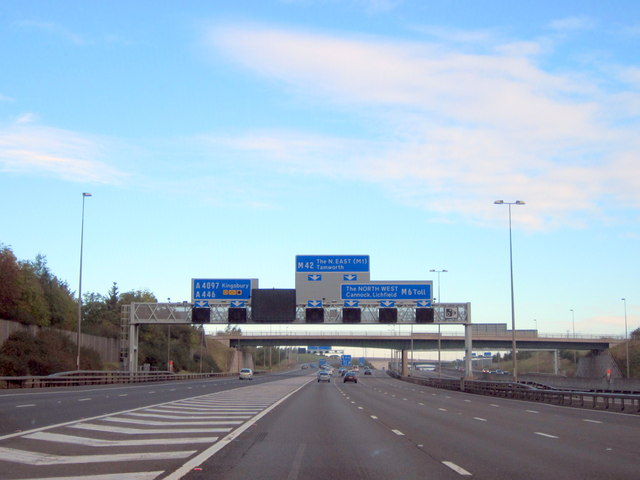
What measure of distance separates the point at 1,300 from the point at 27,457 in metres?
58.3

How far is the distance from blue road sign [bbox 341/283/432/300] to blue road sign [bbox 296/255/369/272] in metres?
1.39

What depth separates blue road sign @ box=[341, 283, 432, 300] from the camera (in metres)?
64.5

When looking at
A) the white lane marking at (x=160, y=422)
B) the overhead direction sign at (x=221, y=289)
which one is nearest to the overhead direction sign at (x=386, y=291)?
the overhead direction sign at (x=221, y=289)

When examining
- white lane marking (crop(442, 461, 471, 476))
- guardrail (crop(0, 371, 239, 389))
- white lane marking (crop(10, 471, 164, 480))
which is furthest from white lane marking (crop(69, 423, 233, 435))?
guardrail (crop(0, 371, 239, 389))

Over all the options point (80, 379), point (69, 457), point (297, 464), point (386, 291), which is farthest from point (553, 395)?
point (80, 379)

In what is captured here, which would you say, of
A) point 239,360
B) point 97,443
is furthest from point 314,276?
point 239,360

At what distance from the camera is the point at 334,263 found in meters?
64.8

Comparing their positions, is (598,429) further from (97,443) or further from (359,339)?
(359,339)

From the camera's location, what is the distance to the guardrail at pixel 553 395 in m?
32.9

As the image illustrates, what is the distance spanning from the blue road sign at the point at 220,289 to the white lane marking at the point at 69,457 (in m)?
51.2

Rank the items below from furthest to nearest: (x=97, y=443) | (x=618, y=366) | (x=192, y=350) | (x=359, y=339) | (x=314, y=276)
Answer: (x=192, y=350) → (x=359, y=339) → (x=618, y=366) → (x=314, y=276) → (x=97, y=443)

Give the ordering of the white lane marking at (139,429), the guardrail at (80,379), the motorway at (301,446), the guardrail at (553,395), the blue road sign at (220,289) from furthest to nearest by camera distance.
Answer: the blue road sign at (220,289), the guardrail at (80,379), the guardrail at (553,395), the white lane marking at (139,429), the motorway at (301,446)

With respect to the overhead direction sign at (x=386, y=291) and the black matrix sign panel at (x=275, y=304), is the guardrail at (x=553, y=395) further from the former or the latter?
the black matrix sign panel at (x=275, y=304)

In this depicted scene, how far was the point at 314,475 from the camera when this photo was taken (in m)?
11.6
